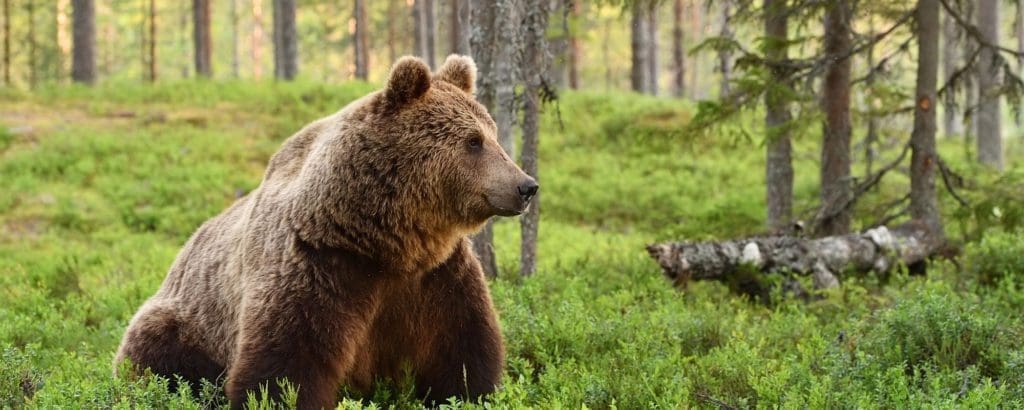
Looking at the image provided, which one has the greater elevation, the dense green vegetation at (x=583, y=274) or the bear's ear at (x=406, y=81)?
the bear's ear at (x=406, y=81)

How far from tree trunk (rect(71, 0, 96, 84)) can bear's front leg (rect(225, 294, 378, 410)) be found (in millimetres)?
22422

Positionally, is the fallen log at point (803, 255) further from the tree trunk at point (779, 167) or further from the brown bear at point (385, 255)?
the brown bear at point (385, 255)

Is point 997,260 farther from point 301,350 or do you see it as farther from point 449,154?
point 301,350

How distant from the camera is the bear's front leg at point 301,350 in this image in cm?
428

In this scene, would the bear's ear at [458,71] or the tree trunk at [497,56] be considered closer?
the bear's ear at [458,71]

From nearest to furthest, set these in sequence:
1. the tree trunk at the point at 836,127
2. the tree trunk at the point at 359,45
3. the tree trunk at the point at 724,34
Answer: the tree trunk at the point at 836,127 < the tree trunk at the point at 724,34 < the tree trunk at the point at 359,45

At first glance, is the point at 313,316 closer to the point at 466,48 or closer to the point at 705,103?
the point at 466,48

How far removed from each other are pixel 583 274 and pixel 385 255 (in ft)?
16.3

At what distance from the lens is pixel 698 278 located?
28.2ft

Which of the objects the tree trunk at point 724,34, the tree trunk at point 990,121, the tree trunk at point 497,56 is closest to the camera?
the tree trunk at point 497,56

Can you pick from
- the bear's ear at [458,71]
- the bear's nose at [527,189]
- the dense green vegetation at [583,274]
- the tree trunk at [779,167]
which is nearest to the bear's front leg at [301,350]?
the dense green vegetation at [583,274]

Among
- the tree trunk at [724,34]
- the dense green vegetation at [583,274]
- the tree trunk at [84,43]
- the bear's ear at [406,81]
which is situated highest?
the tree trunk at [84,43]

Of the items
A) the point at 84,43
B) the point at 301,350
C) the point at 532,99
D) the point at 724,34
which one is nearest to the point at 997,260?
the point at 532,99

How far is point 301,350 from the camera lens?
4.29 metres
